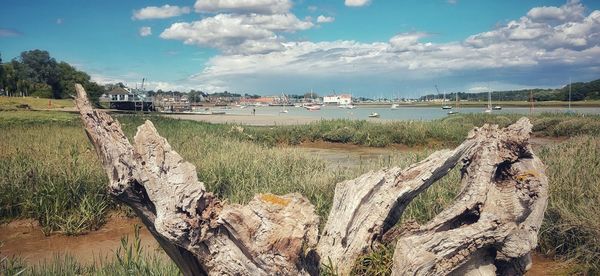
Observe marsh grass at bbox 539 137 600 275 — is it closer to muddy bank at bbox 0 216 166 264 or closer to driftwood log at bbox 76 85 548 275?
driftwood log at bbox 76 85 548 275

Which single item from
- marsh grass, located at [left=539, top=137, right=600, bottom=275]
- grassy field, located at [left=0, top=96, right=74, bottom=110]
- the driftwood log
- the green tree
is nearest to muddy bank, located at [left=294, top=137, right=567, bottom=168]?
marsh grass, located at [left=539, top=137, right=600, bottom=275]

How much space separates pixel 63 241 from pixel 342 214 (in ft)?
17.8

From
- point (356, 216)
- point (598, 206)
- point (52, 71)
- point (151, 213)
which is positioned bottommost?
point (598, 206)

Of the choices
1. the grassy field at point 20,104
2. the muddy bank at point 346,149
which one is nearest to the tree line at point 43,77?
the grassy field at point 20,104

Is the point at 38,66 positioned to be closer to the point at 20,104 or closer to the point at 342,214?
the point at 20,104

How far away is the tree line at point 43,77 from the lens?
222ft

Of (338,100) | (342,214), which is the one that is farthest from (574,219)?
(338,100)

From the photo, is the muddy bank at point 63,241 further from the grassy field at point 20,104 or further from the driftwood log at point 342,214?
the grassy field at point 20,104

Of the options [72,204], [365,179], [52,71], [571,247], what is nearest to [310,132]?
[72,204]

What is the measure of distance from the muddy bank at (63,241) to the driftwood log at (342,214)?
356 centimetres

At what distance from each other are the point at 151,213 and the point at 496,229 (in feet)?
8.35

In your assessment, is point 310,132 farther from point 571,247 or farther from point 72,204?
point 571,247

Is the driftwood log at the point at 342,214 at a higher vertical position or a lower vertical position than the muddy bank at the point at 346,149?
higher

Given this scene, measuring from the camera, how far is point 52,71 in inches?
3361
